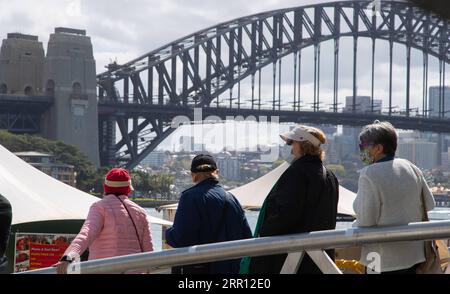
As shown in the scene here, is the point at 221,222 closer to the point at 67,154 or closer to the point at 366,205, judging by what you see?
the point at 366,205

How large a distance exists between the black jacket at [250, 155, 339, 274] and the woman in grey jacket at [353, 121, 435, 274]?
0.60 ft

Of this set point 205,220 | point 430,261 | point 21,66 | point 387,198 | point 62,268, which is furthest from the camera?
point 21,66

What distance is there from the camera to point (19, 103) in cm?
6625

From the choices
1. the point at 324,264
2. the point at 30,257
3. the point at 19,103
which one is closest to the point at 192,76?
the point at 19,103

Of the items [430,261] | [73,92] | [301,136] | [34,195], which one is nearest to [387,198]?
[430,261]

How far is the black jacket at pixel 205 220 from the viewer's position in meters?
4.97

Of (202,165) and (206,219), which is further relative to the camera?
(202,165)

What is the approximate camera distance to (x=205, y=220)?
5.00 m

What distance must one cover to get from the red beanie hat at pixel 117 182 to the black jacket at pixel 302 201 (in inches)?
41.8

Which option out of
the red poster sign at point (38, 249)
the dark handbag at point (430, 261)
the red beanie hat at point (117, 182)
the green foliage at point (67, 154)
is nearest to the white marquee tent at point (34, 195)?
the red poster sign at point (38, 249)

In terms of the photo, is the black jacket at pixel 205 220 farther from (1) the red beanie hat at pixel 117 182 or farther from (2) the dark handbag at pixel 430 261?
(2) the dark handbag at pixel 430 261

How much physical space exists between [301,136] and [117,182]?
3.46 ft

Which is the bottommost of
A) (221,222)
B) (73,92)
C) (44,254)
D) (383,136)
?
(44,254)
